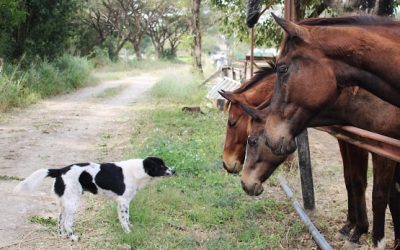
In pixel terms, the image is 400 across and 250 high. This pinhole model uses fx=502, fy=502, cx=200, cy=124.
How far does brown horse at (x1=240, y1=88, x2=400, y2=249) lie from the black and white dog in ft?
4.13

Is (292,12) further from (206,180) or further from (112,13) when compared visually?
(112,13)

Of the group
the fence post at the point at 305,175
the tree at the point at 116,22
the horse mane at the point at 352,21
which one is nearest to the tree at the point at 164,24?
the tree at the point at 116,22

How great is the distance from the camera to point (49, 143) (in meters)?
8.81

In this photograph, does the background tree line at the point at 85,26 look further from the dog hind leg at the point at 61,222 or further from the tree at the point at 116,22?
the dog hind leg at the point at 61,222

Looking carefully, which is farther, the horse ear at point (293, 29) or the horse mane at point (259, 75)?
the horse mane at point (259, 75)

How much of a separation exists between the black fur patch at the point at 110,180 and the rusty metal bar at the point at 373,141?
6.76 ft

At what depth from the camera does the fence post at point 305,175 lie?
528 centimetres

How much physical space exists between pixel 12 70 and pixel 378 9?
438 inches

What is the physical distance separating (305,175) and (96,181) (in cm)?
216

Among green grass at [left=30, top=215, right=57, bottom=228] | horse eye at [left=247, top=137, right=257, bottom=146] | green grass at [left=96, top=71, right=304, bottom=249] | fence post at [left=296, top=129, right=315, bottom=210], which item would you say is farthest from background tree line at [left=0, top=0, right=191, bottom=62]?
horse eye at [left=247, top=137, right=257, bottom=146]

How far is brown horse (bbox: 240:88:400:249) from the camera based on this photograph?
3596 mm

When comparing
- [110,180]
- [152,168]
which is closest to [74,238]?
[110,180]

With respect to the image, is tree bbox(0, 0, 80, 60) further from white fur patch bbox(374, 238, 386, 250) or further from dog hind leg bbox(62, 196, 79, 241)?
white fur patch bbox(374, 238, 386, 250)

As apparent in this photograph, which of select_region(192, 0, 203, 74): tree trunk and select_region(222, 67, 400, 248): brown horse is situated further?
select_region(192, 0, 203, 74): tree trunk
